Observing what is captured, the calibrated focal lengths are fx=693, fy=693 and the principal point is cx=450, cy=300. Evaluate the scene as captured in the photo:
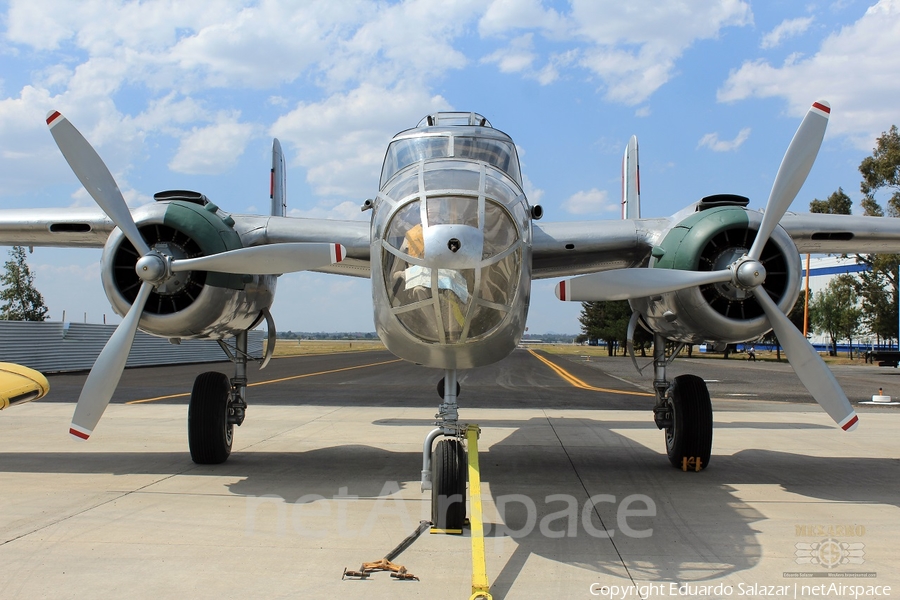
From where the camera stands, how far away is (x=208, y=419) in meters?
8.73

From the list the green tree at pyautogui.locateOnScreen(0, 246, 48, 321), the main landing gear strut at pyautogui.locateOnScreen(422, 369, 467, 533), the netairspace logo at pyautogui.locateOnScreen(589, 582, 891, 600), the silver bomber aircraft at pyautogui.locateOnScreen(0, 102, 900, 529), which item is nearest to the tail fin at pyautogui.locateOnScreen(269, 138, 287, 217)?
the silver bomber aircraft at pyautogui.locateOnScreen(0, 102, 900, 529)

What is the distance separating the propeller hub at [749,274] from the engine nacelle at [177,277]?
18.0 feet

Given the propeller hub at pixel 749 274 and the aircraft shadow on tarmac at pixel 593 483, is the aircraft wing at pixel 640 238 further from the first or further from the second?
the aircraft shadow on tarmac at pixel 593 483

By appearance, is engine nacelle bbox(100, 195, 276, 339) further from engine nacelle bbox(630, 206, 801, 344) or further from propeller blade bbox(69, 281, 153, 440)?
engine nacelle bbox(630, 206, 801, 344)

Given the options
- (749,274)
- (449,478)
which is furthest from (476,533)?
(749,274)

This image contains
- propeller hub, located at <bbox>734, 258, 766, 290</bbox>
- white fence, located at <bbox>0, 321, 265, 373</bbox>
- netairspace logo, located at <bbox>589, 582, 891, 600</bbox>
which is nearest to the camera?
Answer: netairspace logo, located at <bbox>589, 582, 891, 600</bbox>

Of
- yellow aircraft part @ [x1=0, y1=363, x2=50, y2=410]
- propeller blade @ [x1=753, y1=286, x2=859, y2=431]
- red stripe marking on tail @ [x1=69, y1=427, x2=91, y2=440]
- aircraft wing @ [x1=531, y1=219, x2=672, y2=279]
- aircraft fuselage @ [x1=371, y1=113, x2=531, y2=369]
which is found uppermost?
aircraft wing @ [x1=531, y1=219, x2=672, y2=279]

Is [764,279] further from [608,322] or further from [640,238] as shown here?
[608,322]

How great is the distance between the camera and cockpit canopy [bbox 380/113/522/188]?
7422mm

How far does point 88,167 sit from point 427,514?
527 centimetres

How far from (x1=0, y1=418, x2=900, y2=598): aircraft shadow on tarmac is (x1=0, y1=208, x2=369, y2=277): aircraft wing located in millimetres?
2821

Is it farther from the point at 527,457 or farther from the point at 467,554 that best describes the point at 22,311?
the point at 467,554

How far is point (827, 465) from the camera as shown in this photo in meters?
9.51

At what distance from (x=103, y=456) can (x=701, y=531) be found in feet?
25.7
